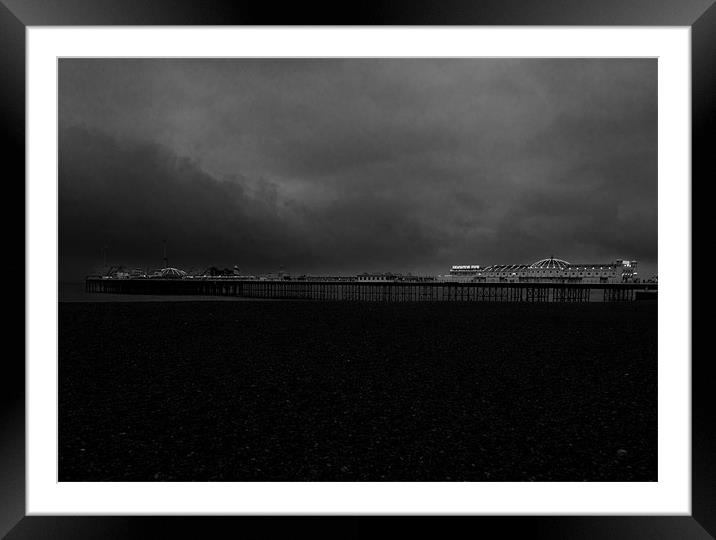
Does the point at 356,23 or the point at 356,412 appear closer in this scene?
the point at 356,23

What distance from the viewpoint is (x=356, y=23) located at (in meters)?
1.61

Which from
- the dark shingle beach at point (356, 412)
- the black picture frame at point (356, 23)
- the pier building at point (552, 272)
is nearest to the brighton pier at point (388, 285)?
the pier building at point (552, 272)

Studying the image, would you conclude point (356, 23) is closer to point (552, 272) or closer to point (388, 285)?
point (388, 285)

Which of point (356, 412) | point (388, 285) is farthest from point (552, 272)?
point (356, 412)

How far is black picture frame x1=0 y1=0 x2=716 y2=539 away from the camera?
157cm

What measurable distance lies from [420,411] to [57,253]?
296 centimetres

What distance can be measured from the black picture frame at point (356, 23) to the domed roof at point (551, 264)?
2985 inches

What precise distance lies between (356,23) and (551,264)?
8181cm

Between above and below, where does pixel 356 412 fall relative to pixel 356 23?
below

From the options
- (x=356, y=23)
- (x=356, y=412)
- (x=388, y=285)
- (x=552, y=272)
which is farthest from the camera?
(x=552, y=272)

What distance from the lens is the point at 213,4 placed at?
1562 mm

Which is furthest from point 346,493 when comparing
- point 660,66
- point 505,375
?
point 505,375

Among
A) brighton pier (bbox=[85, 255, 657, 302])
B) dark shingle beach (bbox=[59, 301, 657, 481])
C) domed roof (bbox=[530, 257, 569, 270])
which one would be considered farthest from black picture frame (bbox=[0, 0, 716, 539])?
domed roof (bbox=[530, 257, 569, 270])

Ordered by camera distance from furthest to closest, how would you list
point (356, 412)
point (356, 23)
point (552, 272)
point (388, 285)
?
point (552, 272) → point (388, 285) → point (356, 412) → point (356, 23)
